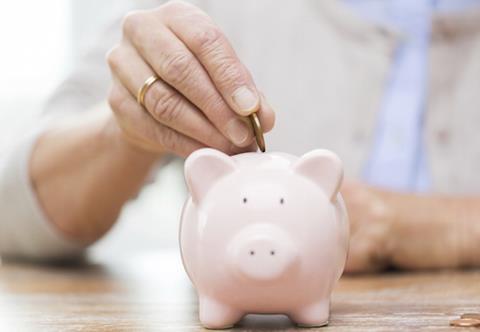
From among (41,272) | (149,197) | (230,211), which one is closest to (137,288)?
(41,272)

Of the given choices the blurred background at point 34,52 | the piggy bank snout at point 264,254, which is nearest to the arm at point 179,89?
the piggy bank snout at point 264,254

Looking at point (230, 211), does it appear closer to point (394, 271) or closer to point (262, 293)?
point (262, 293)

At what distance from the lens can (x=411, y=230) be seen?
1328 millimetres

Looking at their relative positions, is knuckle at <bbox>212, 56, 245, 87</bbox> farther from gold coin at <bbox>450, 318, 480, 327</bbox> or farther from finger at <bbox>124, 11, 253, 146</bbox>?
gold coin at <bbox>450, 318, 480, 327</bbox>

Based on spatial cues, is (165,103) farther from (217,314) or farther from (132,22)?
(217,314)

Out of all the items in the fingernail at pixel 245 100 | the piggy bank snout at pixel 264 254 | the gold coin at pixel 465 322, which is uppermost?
the fingernail at pixel 245 100

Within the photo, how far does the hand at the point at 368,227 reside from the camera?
1.26 meters

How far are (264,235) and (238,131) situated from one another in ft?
0.56

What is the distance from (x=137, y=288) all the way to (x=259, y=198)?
0.45 m

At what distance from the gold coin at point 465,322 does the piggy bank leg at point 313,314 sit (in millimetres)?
108

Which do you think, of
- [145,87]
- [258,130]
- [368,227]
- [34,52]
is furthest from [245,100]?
[34,52]

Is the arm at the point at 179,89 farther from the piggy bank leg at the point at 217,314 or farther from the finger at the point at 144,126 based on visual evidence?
the piggy bank leg at the point at 217,314

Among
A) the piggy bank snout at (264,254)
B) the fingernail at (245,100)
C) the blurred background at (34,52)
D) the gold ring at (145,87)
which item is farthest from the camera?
the blurred background at (34,52)

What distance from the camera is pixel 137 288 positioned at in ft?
3.65
